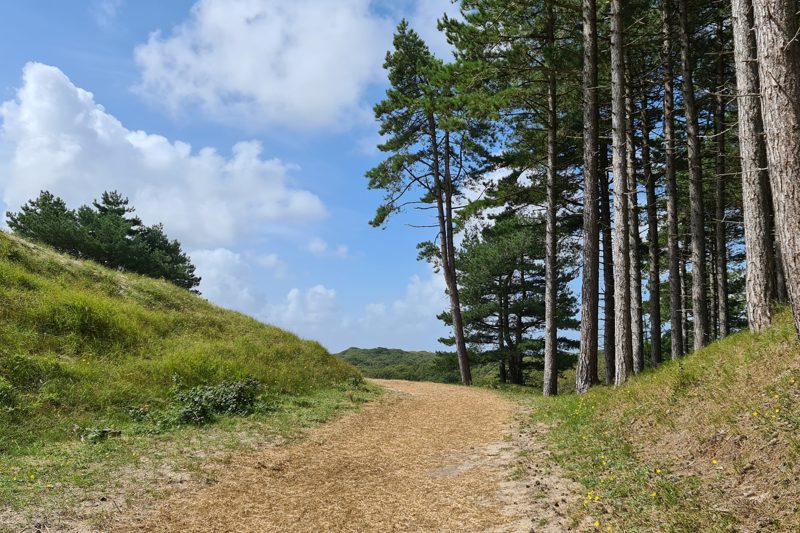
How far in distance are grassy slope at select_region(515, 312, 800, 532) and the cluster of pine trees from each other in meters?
1.10

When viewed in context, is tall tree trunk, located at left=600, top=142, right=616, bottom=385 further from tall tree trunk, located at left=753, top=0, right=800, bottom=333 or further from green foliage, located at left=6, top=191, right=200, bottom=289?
green foliage, located at left=6, top=191, right=200, bottom=289

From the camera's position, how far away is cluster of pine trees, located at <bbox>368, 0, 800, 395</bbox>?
8.50m

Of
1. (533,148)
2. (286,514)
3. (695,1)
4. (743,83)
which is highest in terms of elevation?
(695,1)

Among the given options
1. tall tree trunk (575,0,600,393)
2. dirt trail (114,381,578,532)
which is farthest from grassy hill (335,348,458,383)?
dirt trail (114,381,578,532)

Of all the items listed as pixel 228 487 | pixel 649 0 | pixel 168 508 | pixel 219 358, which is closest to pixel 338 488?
pixel 228 487

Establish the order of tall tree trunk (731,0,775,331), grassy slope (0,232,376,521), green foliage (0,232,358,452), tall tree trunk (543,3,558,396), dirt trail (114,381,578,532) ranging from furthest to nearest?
tall tree trunk (543,3,558,396)
green foliage (0,232,358,452)
tall tree trunk (731,0,775,331)
grassy slope (0,232,376,521)
dirt trail (114,381,578,532)

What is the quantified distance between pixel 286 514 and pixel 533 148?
56.3 feet

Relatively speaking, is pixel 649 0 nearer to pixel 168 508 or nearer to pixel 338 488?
pixel 338 488

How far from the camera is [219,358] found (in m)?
14.1

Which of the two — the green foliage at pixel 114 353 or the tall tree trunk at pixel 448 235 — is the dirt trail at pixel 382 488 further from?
the tall tree trunk at pixel 448 235

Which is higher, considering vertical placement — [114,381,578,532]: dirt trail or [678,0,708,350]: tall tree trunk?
[678,0,708,350]: tall tree trunk

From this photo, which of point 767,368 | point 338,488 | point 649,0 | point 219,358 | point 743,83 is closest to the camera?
point 767,368

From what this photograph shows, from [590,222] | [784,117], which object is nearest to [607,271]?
[590,222]

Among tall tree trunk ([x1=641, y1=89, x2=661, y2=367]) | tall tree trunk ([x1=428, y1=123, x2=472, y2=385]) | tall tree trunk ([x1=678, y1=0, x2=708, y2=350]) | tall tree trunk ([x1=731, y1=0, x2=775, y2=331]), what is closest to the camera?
tall tree trunk ([x1=731, y1=0, x2=775, y2=331])
